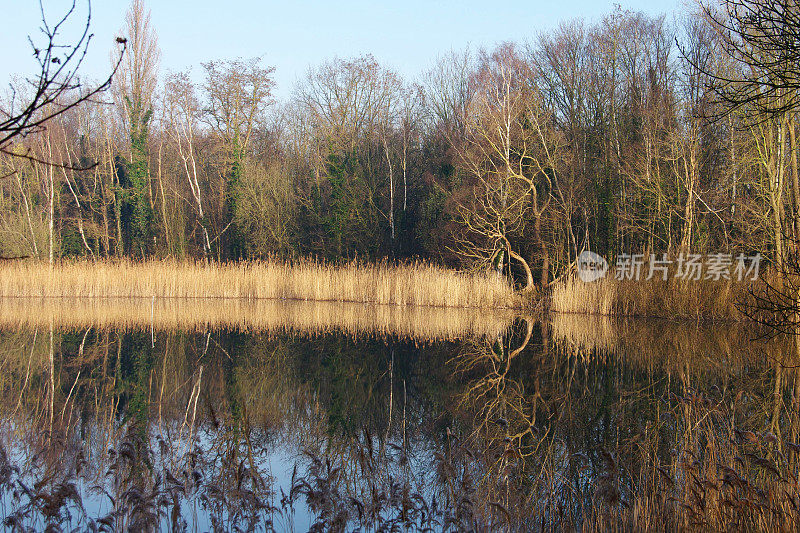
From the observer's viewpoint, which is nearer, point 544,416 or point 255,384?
point 544,416

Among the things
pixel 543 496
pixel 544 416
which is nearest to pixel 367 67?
pixel 544 416

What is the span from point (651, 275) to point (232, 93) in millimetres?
17223

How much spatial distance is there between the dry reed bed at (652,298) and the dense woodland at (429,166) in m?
1.23

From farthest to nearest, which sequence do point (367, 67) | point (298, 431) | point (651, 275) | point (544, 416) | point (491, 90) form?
point (367, 67), point (491, 90), point (651, 275), point (544, 416), point (298, 431)

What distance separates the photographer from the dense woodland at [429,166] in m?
16.3

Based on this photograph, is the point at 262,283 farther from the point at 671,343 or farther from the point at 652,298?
the point at 671,343

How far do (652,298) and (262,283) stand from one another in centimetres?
1066

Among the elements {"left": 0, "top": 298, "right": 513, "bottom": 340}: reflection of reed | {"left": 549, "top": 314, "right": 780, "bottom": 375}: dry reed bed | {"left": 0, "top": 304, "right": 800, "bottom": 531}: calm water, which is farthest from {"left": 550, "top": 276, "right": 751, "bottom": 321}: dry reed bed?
{"left": 0, "top": 298, "right": 513, "bottom": 340}: reflection of reed

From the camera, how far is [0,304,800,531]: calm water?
371 cm

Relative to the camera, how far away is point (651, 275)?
1457 centimetres

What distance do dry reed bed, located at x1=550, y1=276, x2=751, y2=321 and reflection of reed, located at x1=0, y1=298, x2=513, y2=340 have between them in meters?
1.61

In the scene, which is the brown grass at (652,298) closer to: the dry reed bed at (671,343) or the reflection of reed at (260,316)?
the dry reed bed at (671,343)

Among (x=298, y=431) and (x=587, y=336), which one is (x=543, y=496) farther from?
(x=587, y=336)

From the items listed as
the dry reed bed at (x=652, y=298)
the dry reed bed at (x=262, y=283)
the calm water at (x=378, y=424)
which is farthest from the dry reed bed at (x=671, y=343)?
the dry reed bed at (x=262, y=283)
